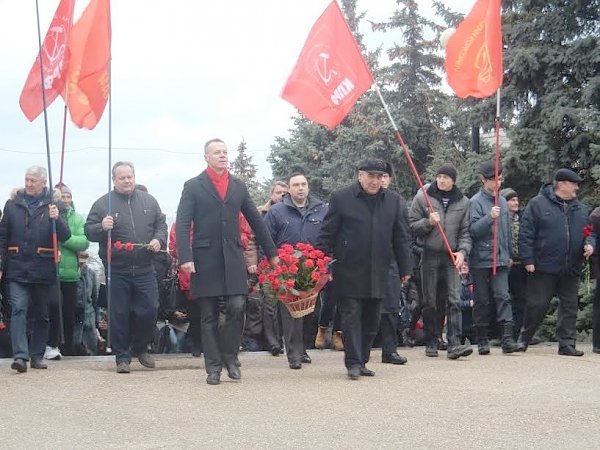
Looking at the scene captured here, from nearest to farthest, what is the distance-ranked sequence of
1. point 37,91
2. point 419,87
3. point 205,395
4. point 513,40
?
1. point 205,395
2. point 37,91
3. point 513,40
4. point 419,87

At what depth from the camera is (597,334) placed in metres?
11.8

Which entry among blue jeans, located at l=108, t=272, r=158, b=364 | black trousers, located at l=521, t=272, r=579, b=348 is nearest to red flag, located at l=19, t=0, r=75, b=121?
blue jeans, located at l=108, t=272, r=158, b=364

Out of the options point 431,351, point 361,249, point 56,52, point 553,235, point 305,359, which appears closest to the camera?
point 361,249

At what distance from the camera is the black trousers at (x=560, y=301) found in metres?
11.6

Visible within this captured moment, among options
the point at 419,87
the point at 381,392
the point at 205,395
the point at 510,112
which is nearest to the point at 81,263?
the point at 205,395

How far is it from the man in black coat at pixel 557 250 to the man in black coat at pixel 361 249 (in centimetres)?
269

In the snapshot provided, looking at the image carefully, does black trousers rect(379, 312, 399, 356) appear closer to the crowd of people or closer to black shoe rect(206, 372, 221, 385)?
the crowd of people

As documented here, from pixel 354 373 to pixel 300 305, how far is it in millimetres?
1172

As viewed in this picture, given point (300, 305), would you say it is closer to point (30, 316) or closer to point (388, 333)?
point (388, 333)

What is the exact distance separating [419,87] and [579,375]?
18361mm

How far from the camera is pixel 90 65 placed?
37.0ft

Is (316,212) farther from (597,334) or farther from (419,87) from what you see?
(419,87)

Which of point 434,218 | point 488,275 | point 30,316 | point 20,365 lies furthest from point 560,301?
point 20,365

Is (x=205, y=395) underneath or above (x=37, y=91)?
underneath
